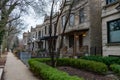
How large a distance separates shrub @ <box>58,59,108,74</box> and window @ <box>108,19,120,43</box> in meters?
3.85


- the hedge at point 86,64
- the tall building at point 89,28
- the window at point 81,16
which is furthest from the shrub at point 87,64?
the window at point 81,16

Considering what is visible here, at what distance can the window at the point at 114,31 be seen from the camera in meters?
18.9

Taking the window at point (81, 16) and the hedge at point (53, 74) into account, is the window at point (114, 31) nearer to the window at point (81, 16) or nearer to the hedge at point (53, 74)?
the hedge at point (53, 74)

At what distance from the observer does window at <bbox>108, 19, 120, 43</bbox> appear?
18884mm

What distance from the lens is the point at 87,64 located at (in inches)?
597

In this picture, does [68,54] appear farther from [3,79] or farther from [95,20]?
[3,79]

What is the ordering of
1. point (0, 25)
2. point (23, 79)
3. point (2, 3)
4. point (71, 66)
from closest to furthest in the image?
point (23, 79) → point (71, 66) → point (2, 3) → point (0, 25)

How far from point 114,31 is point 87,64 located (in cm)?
545

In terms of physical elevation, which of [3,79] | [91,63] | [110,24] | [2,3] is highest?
[2,3]

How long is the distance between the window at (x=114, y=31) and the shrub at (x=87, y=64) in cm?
385

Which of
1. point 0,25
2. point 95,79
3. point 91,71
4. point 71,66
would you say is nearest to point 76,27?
point 0,25

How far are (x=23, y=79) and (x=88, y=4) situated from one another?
52.6ft

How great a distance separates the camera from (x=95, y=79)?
1205cm

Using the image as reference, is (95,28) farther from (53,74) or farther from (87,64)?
(53,74)
